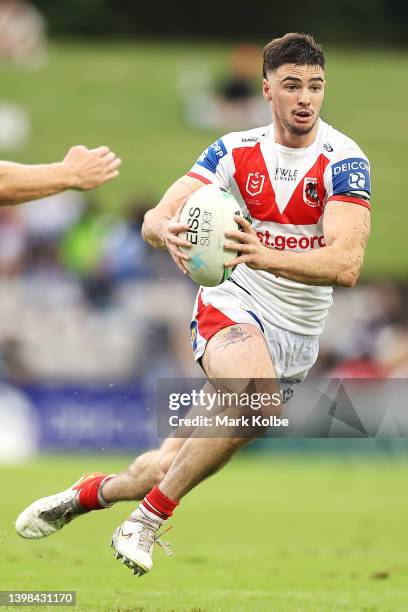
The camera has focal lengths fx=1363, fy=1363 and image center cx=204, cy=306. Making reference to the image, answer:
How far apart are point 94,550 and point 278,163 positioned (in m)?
4.41

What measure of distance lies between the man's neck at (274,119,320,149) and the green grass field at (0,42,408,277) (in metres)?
24.2

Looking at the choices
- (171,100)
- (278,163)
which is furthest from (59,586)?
(171,100)

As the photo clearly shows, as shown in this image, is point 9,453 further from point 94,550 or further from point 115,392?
point 94,550

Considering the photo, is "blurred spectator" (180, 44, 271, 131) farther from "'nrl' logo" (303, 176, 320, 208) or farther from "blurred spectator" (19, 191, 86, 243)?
"'nrl' logo" (303, 176, 320, 208)

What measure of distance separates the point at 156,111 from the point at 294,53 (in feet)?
117

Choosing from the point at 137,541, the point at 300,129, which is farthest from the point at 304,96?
the point at 137,541

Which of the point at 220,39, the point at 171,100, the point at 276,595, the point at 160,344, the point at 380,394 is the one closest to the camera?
the point at 276,595

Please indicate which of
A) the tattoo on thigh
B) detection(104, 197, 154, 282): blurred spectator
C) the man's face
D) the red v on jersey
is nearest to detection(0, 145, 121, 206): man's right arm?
the red v on jersey

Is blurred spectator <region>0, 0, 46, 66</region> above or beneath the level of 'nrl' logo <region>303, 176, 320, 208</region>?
above

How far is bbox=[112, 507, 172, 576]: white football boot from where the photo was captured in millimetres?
7750

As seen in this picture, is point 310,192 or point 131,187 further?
point 131,187

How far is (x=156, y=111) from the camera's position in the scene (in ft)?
142

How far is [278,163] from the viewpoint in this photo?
8188 mm

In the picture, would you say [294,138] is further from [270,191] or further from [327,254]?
[327,254]
